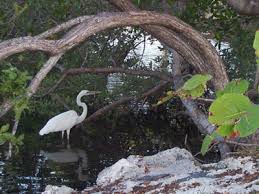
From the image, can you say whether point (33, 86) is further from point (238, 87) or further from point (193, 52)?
point (238, 87)

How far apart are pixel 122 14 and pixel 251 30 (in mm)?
2770

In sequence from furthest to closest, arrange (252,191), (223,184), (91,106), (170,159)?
(91,106)
(170,159)
(223,184)
(252,191)

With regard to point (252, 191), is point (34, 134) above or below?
above

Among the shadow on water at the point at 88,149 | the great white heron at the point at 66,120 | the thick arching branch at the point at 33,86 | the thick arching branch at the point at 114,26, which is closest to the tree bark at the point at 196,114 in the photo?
the thick arching branch at the point at 114,26

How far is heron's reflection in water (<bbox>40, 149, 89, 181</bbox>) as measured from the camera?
929 centimetres

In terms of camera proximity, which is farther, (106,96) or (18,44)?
(106,96)

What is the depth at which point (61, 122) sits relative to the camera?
35.7ft

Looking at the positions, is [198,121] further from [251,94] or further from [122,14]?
[122,14]

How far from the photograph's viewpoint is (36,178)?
27.6 feet

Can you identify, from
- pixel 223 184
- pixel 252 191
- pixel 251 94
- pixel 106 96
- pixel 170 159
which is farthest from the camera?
pixel 106 96

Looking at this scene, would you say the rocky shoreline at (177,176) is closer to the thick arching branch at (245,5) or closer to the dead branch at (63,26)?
the thick arching branch at (245,5)

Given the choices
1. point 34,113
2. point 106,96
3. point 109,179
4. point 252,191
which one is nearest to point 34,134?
point 34,113

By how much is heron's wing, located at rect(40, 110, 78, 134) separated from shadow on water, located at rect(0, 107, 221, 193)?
0.29 meters

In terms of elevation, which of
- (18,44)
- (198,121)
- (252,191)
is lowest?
(252,191)
